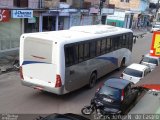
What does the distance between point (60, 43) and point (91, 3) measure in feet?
84.7

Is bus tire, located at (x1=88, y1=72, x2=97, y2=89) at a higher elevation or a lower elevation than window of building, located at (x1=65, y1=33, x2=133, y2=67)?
lower

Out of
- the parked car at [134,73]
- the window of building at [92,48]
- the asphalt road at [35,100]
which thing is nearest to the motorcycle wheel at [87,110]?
the asphalt road at [35,100]

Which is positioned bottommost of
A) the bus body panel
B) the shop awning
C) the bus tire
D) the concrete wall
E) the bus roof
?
the bus tire

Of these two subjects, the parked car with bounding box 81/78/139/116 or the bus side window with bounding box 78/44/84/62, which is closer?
the parked car with bounding box 81/78/139/116

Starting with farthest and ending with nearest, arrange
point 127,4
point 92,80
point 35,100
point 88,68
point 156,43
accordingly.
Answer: point 127,4
point 92,80
point 88,68
point 35,100
point 156,43

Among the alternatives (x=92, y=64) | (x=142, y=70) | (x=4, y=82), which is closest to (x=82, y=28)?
(x=92, y=64)

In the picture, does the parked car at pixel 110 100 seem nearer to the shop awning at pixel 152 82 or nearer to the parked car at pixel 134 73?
the shop awning at pixel 152 82

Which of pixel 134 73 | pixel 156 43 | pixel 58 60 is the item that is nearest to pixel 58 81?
pixel 58 60

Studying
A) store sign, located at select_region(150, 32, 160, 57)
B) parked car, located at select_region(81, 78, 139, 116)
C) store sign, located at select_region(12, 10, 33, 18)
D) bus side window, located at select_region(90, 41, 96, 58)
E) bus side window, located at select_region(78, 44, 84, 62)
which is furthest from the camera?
store sign, located at select_region(12, 10, 33, 18)

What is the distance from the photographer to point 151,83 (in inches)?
430

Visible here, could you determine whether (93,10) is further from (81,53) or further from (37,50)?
(37,50)

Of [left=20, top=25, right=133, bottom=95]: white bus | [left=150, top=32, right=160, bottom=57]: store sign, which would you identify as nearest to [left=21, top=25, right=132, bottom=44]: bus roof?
[left=20, top=25, right=133, bottom=95]: white bus

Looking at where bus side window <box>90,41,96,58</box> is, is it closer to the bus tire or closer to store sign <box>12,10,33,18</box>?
the bus tire

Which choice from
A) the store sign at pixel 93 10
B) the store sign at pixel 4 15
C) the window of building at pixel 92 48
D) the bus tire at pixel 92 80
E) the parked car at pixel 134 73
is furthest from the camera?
the store sign at pixel 93 10
